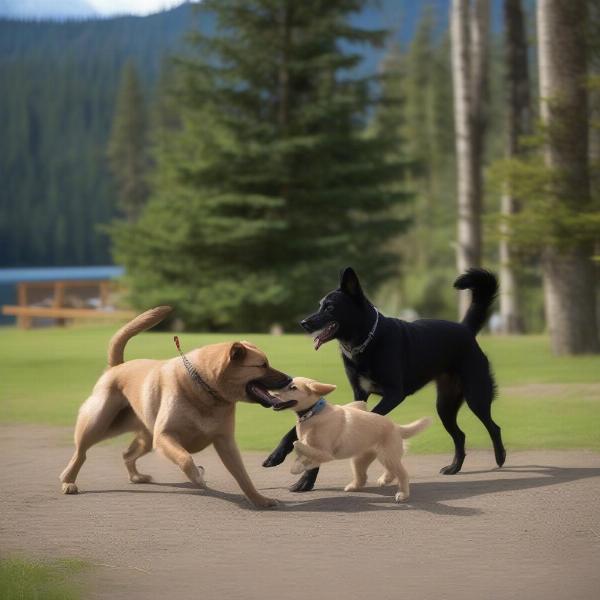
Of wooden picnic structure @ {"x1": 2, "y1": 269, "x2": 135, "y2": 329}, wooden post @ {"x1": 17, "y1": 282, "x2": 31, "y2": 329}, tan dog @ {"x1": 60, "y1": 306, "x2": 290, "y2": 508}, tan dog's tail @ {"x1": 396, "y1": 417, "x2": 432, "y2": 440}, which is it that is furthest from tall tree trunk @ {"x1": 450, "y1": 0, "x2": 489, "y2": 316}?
tan dog @ {"x1": 60, "y1": 306, "x2": 290, "y2": 508}

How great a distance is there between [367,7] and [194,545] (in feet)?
103

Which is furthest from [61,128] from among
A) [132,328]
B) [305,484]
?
[305,484]

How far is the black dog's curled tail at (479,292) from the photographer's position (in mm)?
9602

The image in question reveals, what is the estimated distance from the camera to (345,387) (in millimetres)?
16219

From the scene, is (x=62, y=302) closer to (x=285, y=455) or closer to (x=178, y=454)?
(x=285, y=455)

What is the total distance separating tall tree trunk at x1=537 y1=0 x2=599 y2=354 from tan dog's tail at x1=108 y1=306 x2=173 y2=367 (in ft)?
37.7

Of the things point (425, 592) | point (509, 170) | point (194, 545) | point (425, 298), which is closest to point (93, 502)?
point (194, 545)

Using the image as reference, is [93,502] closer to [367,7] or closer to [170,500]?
[170,500]

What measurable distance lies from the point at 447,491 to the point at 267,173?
1058 inches

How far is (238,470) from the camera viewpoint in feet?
25.7

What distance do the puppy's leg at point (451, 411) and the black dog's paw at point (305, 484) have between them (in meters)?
1.31

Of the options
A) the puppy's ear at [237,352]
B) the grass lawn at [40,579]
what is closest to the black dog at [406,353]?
the puppy's ear at [237,352]

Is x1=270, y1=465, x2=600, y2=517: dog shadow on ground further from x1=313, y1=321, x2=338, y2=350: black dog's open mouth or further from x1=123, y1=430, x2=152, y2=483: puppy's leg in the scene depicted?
x1=123, y1=430, x2=152, y2=483: puppy's leg

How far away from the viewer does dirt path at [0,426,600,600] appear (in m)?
5.75
